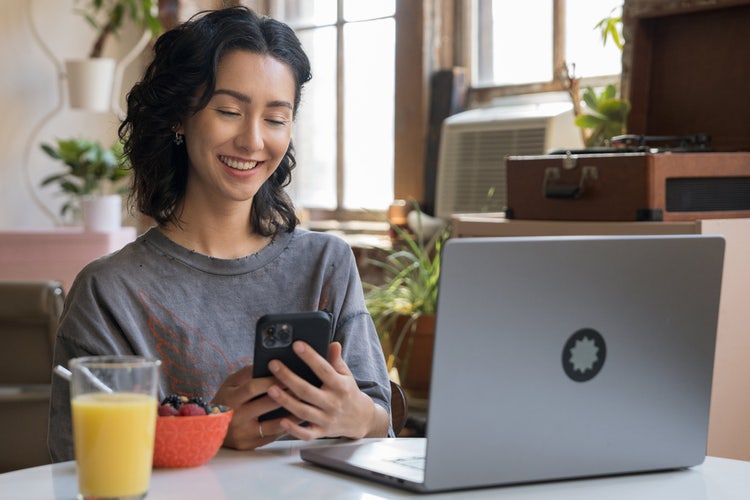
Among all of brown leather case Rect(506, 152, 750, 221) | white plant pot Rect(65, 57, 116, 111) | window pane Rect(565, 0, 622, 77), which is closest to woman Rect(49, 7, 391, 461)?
brown leather case Rect(506, 152, 750, 221)

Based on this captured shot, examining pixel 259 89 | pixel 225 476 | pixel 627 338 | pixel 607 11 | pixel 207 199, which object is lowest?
pixel 225 476

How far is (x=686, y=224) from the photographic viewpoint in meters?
2.12

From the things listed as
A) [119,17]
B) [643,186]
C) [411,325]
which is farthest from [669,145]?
[119,17]

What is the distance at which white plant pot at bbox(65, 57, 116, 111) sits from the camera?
14.3 feet

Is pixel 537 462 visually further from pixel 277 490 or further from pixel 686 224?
pixel 686 224

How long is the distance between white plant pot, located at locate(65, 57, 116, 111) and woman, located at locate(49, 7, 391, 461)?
284cm

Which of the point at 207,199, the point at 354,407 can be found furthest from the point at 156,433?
the point at 207,199

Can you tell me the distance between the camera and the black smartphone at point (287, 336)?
43.1 inches

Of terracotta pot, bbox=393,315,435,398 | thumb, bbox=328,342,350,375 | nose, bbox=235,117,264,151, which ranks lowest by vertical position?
terracotta pot, bbox=393,315,435,398

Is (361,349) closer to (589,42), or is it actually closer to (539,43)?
(589,42)

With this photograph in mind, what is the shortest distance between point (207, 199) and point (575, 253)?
2.42ft

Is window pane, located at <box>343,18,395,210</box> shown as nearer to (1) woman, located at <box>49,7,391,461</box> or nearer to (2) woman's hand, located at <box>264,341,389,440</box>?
(1) woman, located at <box>49,7,391,461</box>

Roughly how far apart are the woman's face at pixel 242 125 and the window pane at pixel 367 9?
2.45 m

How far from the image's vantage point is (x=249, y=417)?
1.18 m
